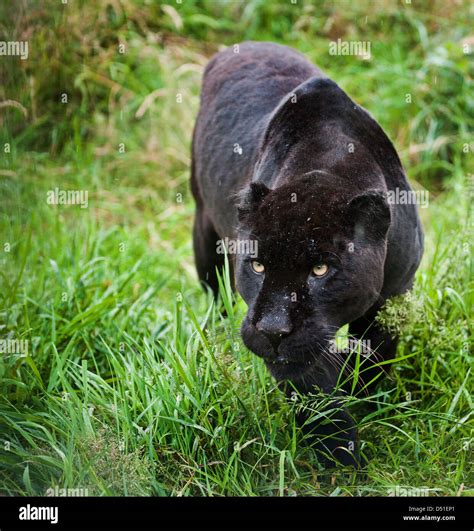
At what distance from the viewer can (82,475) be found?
3270 millimetres

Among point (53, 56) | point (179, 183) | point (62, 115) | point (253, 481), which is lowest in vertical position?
point (253, 481)

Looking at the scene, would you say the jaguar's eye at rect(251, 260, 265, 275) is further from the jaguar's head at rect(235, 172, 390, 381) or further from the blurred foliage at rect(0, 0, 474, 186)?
the blurred foliage at rect(0, 0, 474, 186)

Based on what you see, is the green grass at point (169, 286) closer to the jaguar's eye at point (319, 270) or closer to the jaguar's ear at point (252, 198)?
the jaguar's ear at point (252, 198)

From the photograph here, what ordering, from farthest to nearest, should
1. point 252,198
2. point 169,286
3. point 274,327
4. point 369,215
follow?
point 169,286 → point 252,198 → point 369,215 → point 274,327

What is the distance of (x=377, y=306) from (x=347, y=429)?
578mm

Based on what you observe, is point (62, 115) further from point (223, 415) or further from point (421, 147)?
point (223, 415)

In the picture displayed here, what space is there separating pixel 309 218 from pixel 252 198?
0.98ft

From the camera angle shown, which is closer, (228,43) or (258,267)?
(258,267)

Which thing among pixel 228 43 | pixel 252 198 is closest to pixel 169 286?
pixel 252 198

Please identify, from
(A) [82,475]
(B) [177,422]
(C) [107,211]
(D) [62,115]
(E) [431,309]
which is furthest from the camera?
(D) [62,115]

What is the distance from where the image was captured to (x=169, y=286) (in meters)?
5.91

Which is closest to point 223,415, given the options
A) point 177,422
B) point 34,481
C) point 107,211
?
point 177,422

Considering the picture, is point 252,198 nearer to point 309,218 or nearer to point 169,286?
point 309,218

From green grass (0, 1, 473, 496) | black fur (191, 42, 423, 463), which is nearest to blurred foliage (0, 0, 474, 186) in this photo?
green grass (0, 1, 473, 496)
